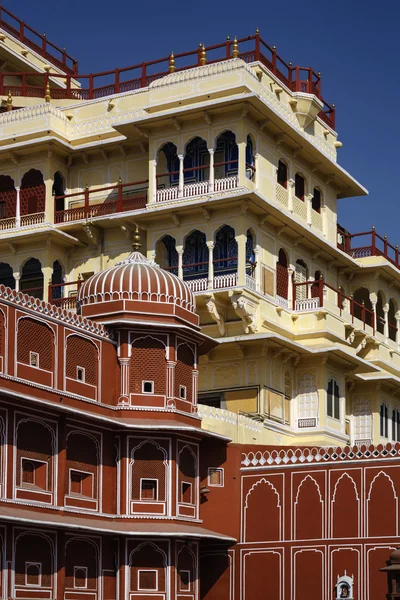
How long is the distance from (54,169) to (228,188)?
22.6ft

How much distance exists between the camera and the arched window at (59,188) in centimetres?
4412

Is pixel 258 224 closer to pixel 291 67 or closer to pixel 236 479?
pixel 291 67

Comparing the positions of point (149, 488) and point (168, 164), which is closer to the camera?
point (149, 488)

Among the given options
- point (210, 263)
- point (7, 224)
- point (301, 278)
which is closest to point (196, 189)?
point (210, 263)

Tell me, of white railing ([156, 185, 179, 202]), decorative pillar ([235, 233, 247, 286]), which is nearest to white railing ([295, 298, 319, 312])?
decorative pillar ([235, 233, 247, 286])

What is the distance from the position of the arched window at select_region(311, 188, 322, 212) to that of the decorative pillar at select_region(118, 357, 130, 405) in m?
13.7

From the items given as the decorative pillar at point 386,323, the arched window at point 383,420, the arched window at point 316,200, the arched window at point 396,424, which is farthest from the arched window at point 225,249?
the arched window at point 396,424

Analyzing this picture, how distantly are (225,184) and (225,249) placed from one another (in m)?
2.08

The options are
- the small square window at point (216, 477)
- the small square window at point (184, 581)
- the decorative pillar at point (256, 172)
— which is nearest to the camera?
the small square window at point (184, 581)

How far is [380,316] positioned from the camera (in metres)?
50.2

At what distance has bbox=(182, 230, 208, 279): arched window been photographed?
134ft

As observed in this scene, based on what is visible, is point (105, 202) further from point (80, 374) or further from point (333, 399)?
point (80, 374)

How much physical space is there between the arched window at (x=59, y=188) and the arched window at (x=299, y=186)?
7.78 metres

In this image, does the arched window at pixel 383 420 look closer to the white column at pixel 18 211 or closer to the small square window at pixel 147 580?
the white column at pixel 18 211
